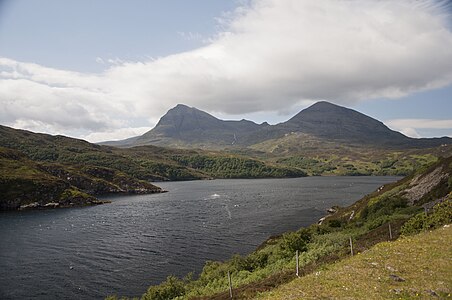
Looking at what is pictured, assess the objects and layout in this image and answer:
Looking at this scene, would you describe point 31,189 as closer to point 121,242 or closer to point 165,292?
point 121,242

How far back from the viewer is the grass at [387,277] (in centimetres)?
1930

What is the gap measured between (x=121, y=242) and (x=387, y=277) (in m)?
78.1

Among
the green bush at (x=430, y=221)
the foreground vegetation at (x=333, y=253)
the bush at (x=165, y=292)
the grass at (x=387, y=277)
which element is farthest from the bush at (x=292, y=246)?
the grass at (x=387, y=277)

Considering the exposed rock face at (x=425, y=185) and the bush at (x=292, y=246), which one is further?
the exposed rock face at (x=425, y=185)

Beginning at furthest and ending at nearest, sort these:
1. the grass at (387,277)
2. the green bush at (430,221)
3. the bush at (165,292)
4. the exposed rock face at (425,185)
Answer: the exposed rock face at (425,185) → the bush at (165,292) → the green bush at (430,221) → the grass at (387,277)

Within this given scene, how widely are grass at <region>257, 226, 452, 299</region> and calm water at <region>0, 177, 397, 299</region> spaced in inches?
1595

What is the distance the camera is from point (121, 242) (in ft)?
284

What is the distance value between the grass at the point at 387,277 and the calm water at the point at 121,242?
133ft

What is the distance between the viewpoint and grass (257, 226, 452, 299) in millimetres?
19297

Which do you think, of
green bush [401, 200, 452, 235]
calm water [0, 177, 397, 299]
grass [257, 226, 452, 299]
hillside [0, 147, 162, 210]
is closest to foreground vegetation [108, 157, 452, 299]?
green bush [401, 200, 452, 235]

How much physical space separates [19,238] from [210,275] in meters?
72.3

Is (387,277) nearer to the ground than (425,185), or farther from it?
nearer to the ground

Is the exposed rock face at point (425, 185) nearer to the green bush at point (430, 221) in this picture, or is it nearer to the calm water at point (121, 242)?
the green bush at point (430, 221)

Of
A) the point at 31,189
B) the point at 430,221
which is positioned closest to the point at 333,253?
the point at 430,221
